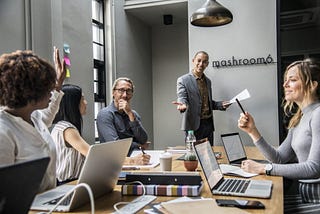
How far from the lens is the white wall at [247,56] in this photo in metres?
4.14

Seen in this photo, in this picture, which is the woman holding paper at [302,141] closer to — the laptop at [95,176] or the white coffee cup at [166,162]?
the white coffee cup at [166,162]

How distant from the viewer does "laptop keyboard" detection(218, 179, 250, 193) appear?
128cm

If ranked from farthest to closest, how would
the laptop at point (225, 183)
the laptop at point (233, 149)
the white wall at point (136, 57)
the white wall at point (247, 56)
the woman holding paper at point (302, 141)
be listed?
the white wall at point (136, 57), the white wall at point (247, 56), the laptop at point (233, 149), the woman holding paper at point (302, 141), the laptop at point (225, 183)

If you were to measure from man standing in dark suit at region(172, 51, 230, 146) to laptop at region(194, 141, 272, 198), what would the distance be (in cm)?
215

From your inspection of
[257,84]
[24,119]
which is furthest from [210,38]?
[24,119]

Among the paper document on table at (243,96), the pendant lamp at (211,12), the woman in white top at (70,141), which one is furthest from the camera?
the paper document on table at (243,96)

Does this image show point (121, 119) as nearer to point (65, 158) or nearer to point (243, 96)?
point (65, 158)

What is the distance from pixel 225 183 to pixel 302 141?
560 mm

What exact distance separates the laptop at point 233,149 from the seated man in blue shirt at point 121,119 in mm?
801

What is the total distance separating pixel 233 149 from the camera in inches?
81.5

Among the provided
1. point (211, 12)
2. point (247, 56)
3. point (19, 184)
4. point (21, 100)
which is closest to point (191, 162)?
point (21, 100)

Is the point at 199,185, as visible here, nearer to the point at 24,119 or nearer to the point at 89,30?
the point at 24,119

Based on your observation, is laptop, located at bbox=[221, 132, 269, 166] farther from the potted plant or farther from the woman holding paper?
the potted plant

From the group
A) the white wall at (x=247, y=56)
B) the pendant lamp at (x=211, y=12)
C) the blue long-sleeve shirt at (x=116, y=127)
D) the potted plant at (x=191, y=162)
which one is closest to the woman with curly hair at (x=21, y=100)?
the potted plant at (x=191, y=162)
